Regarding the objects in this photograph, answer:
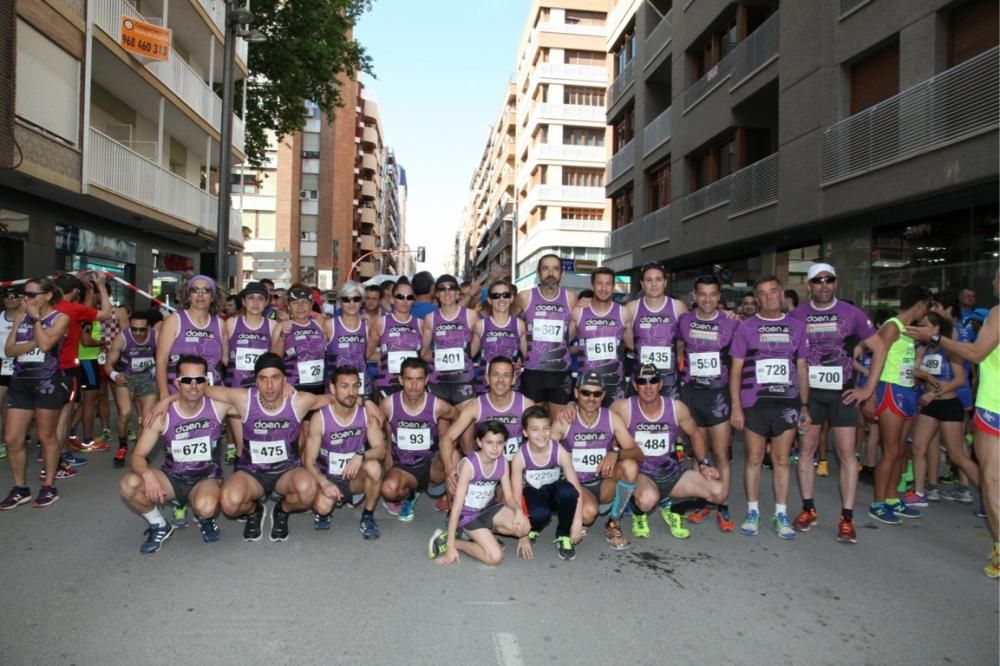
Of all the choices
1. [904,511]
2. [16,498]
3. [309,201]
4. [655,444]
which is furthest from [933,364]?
[309,201]

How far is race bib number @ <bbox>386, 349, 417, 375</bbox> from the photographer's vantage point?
7.08m

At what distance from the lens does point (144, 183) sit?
1564 centimetres

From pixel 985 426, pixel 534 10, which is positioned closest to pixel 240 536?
pixel 985 426

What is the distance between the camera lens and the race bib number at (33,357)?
231 inches

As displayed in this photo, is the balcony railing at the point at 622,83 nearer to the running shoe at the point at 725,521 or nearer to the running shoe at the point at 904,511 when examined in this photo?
the running shoe at the point at 904,511

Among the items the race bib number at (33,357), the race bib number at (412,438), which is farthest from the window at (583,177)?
the race bib number at (33,357)

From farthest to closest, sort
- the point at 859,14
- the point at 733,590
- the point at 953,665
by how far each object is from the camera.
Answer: the point at 859,14 < the point at 733,590 < the point at 953,665

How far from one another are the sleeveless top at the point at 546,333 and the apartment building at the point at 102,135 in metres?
9.84

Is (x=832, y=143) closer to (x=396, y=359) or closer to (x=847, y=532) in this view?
(x=847, y=532)

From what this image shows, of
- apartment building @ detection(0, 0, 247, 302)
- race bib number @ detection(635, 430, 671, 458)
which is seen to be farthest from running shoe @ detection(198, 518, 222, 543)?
apartment building @ detection(0, 0, 247, 302)

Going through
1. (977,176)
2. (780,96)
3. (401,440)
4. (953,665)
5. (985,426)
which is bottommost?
(953,665)

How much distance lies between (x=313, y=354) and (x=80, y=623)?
3.67 metres

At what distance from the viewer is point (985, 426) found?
4.35 metres

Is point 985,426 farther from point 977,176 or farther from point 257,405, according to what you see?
point 977,176
